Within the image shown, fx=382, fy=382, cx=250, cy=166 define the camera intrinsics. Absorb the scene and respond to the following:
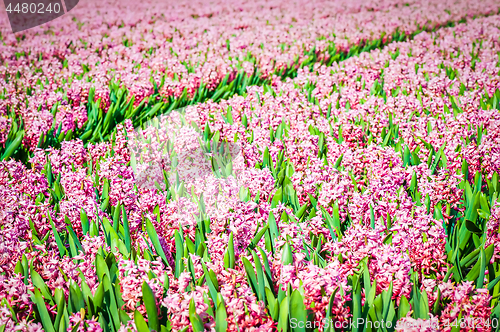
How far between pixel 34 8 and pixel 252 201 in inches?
564

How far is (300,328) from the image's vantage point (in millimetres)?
1716

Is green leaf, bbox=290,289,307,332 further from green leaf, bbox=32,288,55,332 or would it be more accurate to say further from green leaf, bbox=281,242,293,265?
green leaf, bbox=32,288,55,332

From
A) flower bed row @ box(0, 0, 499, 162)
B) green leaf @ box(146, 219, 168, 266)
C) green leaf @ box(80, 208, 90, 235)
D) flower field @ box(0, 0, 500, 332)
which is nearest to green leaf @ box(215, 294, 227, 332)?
flower field @ box(0, 0, 500, 332)

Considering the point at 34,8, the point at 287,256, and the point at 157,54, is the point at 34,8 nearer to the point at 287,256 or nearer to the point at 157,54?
the point at 157,54

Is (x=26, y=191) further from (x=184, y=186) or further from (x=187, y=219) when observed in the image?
(x=187, y=219)

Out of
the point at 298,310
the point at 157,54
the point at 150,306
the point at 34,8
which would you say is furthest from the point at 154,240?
the point at 34,8

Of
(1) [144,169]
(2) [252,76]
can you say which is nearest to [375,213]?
(1) [144,169]

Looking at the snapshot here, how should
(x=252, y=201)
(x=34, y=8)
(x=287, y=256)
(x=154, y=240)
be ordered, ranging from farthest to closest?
(x=34, y=8) → (x=252, y=201) → (x=154, y=240) → (x=287, y=256)

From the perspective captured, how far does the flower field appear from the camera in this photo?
1.82m

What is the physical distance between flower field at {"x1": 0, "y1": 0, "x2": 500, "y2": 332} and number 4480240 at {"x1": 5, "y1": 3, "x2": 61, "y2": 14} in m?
7.86

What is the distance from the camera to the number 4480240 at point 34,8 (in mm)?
12684

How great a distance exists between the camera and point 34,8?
13320 mm

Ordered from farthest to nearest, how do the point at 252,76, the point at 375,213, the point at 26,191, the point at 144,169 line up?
the point at 252,76 → the point at 144,169 → the point at 26,191 → the point at 375,213

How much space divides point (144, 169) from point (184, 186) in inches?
15.3
